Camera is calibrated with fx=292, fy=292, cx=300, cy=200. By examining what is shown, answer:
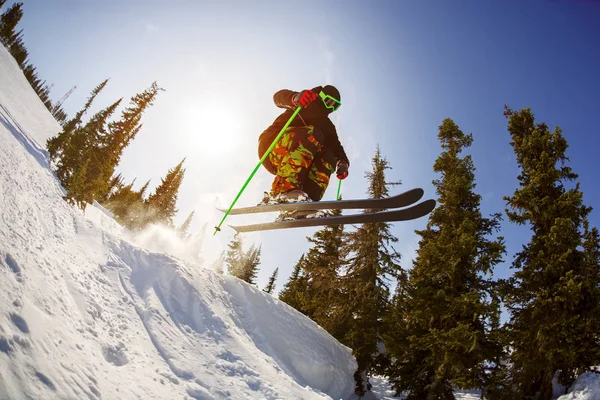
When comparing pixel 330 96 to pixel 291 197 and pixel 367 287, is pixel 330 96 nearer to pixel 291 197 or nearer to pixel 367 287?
pixel 291 197

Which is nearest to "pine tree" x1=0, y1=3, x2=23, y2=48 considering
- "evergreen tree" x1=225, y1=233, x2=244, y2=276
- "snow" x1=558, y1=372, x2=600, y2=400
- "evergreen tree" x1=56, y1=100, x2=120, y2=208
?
"evergreen tree" x1=56, y1=100, x2=120, y2=208

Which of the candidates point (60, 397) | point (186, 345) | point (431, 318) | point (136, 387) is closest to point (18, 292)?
point (60, 397)

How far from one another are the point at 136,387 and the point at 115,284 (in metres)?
2.65

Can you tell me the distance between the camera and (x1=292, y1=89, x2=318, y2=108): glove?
475 centimetres

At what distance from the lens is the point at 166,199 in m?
37.7

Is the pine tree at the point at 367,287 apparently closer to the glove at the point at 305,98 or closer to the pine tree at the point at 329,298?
the pine tree at the point at 329,298

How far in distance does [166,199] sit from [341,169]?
36959mm

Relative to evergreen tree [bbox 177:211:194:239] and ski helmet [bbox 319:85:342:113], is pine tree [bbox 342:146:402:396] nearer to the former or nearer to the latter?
ski helmet [bbox 319:85:342:113]

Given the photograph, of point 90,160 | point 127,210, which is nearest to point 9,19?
point 127,210

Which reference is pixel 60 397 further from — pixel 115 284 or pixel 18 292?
pixel 115 284

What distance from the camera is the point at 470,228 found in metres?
10.3

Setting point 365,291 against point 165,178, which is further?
point 165,178

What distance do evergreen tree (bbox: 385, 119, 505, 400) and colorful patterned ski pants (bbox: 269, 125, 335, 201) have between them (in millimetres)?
7278

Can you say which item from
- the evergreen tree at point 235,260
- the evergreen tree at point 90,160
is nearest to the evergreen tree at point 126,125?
the evergreen tree at point 90,160
